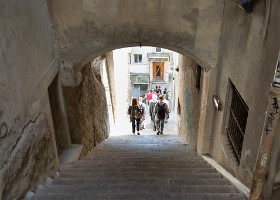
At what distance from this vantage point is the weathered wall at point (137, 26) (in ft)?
18.1

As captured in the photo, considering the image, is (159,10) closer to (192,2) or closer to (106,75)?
(192,2)

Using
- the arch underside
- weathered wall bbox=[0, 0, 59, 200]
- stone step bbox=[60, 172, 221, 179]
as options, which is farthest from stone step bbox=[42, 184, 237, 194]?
the arch underside

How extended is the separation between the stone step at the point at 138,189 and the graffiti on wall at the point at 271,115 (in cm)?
141

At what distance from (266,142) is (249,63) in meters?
1.63

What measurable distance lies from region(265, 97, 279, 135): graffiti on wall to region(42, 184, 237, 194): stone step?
1413 millimetres

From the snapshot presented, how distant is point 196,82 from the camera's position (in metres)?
7.64

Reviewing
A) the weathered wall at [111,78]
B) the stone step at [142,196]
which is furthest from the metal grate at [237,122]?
the weathered wall at [111,78]

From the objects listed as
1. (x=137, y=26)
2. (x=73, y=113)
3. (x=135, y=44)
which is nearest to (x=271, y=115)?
(x=137, y=26)

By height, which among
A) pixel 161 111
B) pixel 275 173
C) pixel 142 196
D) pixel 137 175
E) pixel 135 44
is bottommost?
pixel 161 111

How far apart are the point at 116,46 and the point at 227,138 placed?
2.92 metres

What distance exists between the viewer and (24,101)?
3.64m

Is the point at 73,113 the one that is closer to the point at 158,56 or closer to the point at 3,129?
the point at 3,129

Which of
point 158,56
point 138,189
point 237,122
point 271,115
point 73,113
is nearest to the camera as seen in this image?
point 271,115

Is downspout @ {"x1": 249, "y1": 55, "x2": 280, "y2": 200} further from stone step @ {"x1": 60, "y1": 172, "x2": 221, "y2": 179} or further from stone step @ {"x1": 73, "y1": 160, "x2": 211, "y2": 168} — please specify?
stone step @ {"x1": 73, "y1": 160, "x2": 211, "y2": 168}
